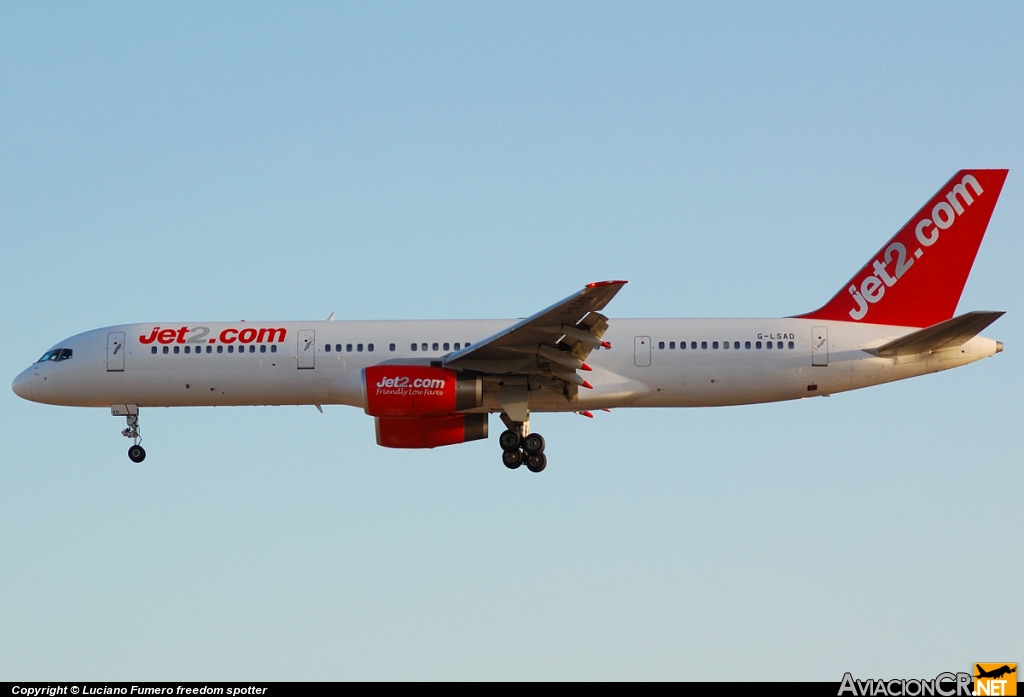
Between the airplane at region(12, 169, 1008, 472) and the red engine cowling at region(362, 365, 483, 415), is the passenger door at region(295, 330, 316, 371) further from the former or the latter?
the red engine cowling at region(362, 365, 483, 415)

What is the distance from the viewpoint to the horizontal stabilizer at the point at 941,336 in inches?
1107

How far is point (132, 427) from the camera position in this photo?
32.3 m

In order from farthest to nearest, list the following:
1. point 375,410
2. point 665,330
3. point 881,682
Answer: point 665,330, point 375,410, point 881,682

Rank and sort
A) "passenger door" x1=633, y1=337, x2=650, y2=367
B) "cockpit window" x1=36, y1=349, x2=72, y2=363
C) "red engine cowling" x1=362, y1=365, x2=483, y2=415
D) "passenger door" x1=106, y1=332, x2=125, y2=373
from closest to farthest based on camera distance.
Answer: "red engine cowling" x1=362, y1=365, x2=483, y2=415, "passenger door" x1=633, y1=337, x2=650, y2=367, "passenger door" x1=106, y1=332, x2=125, y2=373, "cockpit window" x1=36, y1=349, x2=72, y2=363

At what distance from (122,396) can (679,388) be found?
13.1 m

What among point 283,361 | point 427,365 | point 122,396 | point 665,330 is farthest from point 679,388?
point 122,396

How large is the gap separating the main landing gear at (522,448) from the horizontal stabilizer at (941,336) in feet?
25.5

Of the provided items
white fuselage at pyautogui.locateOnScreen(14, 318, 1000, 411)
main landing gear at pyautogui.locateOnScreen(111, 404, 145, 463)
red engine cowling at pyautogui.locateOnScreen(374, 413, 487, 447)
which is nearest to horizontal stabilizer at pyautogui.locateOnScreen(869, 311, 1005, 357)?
white fuselage at pyautogui.locateOnScreen(14, 318, 1000, 411)

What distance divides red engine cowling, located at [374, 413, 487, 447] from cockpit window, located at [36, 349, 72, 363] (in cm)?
779

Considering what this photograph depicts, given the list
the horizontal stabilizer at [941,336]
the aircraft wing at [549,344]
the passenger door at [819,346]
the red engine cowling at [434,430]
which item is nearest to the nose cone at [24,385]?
the red engine cowling at [434,430]

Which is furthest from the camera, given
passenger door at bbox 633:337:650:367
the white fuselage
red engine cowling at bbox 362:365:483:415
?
passenger door at bbox 633:337:650:367

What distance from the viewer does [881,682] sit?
19516 millimetres

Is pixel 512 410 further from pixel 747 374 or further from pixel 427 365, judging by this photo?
pixel 747 374

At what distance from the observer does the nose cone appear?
107 ft
